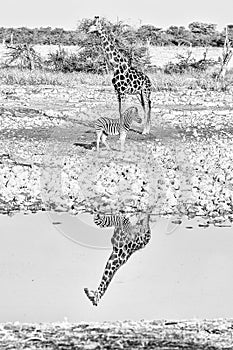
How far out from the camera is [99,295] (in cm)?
662

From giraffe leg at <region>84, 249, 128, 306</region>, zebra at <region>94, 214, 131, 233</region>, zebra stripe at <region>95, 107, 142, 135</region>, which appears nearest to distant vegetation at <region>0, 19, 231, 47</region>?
zebra stripe at <region>95, 107, 142, 135</region>

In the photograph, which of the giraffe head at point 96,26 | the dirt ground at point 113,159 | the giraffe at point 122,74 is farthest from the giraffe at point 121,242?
the giraffe head at point 96,26

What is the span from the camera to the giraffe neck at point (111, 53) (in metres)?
14.8

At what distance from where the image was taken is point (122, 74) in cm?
1477

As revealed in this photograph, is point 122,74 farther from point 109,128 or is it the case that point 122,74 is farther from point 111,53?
point 109,128

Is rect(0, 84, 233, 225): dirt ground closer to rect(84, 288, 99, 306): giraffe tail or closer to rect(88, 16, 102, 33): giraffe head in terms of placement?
rect(88, 16, 102, 33): giraffe head

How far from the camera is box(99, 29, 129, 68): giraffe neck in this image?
14820 mm

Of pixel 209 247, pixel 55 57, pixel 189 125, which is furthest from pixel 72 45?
pixel 209 247

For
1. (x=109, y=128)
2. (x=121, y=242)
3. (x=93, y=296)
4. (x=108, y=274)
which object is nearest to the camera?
(x=93, y=296)

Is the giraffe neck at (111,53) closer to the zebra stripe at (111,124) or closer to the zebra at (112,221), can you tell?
the zebra stripe at (111,124)

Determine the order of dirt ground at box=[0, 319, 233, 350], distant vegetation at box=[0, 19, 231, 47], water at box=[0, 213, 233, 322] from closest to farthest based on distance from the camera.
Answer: dirt ground at box=[0, 319, 233, 350] < water at box=[0, 213, 233, 322] < distant vegetation at box=[0, 19, 231, 47]

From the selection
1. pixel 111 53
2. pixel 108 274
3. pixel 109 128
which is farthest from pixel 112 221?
pixel 111 53

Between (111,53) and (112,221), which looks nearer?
(112,221)

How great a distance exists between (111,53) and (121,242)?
7143mm
